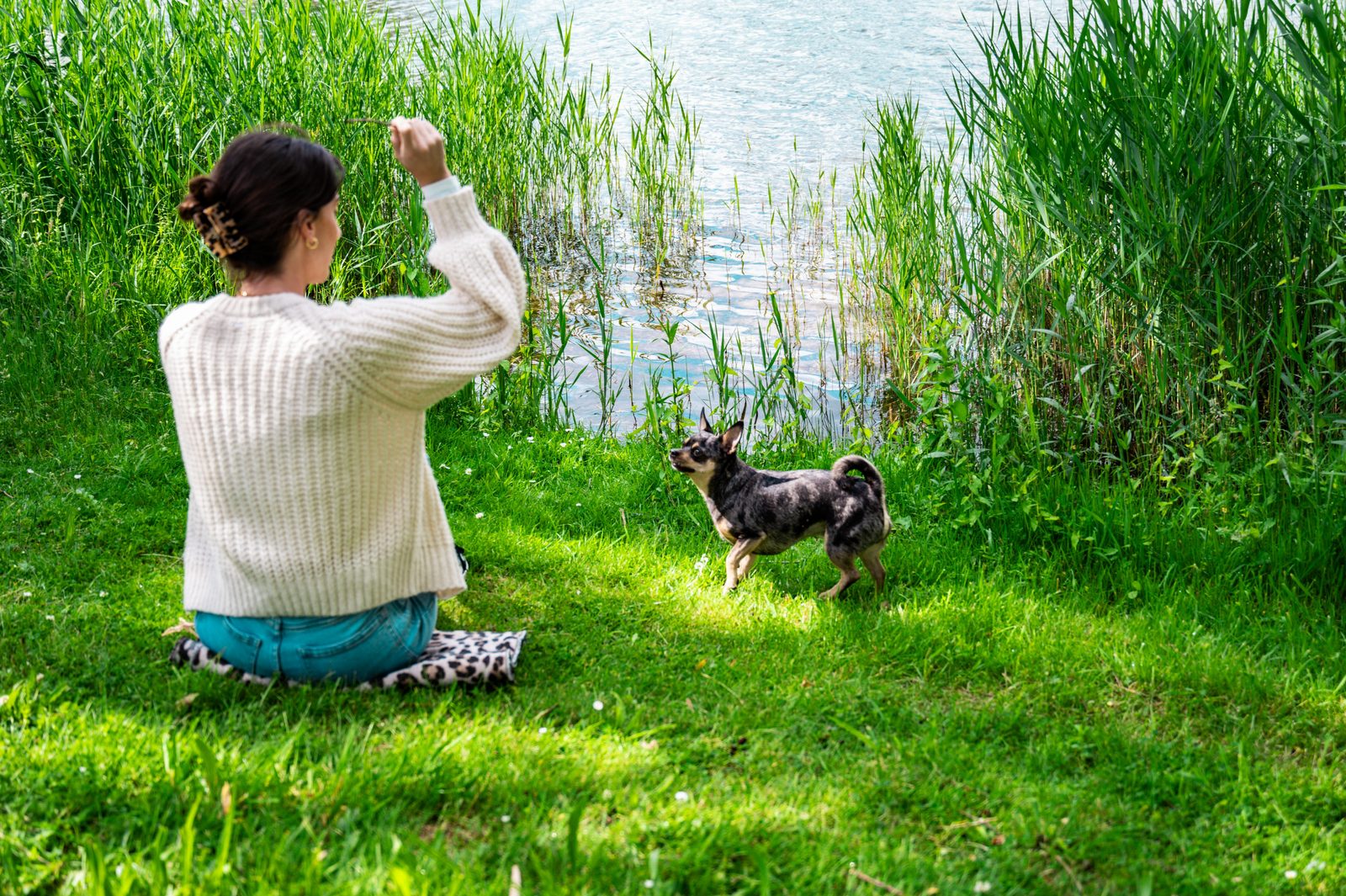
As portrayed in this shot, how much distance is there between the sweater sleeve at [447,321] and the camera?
A: 9.88 ft

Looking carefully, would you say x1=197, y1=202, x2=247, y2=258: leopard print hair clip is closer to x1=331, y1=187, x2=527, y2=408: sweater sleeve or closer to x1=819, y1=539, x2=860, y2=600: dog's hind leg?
x1=331, y1=187, x2=527, y2=408: sweater sleeve

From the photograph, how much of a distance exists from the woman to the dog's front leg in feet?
4.32

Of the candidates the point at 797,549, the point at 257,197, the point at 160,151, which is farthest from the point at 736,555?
the point at 160,151

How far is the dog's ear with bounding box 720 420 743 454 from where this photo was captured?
433 cm

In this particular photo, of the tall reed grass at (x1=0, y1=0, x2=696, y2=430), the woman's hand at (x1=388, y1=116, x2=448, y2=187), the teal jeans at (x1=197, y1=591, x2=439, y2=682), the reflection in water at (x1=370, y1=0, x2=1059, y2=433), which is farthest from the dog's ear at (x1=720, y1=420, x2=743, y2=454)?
the tall reed grass at (x1=0, y1=0, x2=696, y2=430)

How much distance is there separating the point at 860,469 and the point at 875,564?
0.35m

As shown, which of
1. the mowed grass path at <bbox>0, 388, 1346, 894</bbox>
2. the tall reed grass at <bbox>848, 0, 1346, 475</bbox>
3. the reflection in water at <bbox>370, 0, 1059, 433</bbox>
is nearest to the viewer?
the mowed grass path at <bbox>0, 388, 1346, 894</bbox>

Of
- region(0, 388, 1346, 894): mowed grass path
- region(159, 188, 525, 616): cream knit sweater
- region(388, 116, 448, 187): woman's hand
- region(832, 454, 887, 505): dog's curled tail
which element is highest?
region(388, 116, 448, 187): woman's hand

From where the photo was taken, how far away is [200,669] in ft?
11.3

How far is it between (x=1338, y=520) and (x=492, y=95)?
571 cm

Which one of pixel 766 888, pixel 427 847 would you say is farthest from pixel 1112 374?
pixel 427 847

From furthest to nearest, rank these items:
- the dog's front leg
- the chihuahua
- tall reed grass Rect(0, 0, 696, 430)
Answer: tall reed grass Rect(0, 0, 696, 430) < the dog's front leg < the chihuahua

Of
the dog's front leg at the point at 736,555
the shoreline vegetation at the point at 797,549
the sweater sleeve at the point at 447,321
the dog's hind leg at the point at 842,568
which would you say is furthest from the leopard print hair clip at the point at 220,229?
the dog's hind leg at the point at 842,568

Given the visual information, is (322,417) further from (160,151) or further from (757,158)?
(757,158)
